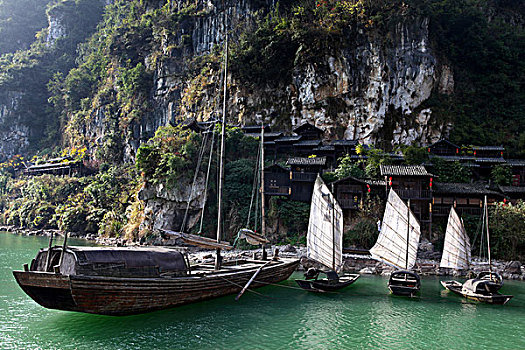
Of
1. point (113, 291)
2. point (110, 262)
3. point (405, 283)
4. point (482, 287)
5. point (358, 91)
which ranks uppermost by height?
point (358, 91)

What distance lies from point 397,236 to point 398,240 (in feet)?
0.84

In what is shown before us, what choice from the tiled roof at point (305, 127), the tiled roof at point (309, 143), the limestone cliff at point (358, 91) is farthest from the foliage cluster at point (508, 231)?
the tiled roof at point (305, 127)

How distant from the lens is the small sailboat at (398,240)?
21.6m

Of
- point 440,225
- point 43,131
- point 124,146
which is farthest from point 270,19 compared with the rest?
point 43,131

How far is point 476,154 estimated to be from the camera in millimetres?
40906

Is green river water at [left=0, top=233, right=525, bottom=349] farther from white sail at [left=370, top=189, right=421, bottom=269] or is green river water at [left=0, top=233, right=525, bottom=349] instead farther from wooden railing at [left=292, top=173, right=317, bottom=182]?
wooden railing at [left=292, top=173, right=317, bottom=182]

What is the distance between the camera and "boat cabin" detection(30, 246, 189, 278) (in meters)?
13.1

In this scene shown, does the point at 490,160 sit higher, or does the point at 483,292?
the point at 490,160

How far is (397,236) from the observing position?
2223cm

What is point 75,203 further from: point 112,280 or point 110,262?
point 112,280

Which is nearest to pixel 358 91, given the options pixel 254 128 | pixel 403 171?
pixel 254 128

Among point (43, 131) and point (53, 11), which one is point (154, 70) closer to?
point (43, 131)

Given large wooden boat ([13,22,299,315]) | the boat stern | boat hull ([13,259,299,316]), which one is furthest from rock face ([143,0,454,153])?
the boat stern

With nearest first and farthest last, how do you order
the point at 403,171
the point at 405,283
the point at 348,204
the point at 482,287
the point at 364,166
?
the point at 482,287 < the point at 405,283 < the point at 403,171 < the point at 348,204 < the point at 364,166
